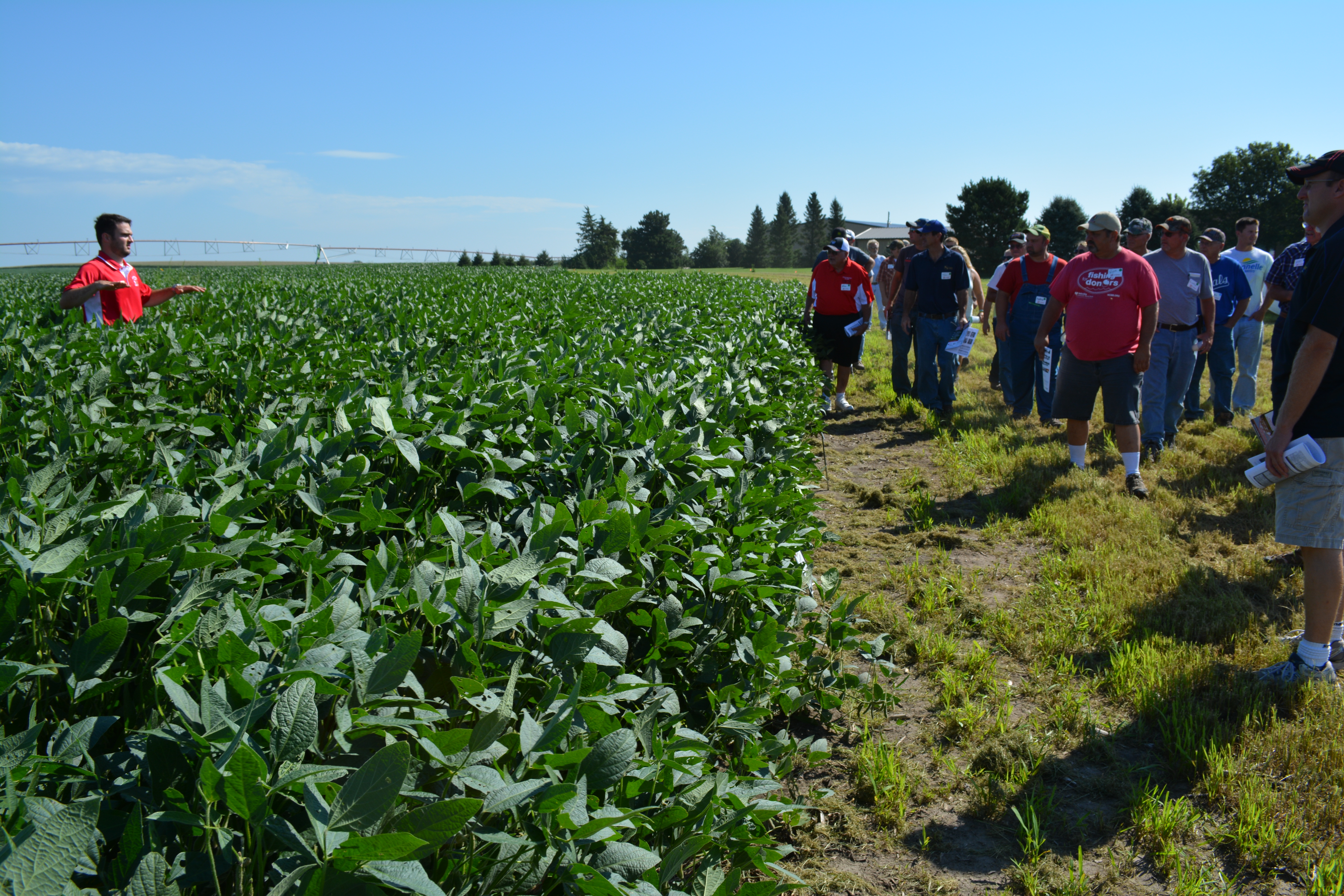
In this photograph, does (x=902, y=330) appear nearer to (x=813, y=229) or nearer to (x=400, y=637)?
(x=400, y=637)

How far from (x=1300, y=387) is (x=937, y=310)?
6.18 metres

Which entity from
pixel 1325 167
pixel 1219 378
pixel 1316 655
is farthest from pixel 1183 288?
pixel 1316 655

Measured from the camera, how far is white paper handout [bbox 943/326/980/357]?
8953 mm

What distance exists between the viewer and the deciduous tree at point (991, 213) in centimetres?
6788

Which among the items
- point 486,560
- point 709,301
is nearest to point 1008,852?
point 486,560

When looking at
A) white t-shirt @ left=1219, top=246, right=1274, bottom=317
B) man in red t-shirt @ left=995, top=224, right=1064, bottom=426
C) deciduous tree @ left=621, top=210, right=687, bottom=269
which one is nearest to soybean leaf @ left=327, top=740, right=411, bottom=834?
man in red t-shirt @ left=995, top=224, right=1064, bottom=426

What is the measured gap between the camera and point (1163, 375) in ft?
25.4

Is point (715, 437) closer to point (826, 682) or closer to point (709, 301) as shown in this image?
point (826, 682)

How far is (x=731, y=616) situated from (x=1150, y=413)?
22.9 feet

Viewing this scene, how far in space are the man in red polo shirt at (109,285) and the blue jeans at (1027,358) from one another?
8799 millimetres

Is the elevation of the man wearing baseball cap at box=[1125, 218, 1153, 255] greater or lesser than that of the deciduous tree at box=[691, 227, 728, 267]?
lesser

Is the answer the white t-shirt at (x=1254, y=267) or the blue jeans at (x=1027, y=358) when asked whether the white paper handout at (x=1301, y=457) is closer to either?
the blue jeans at (x=1027, y=358)

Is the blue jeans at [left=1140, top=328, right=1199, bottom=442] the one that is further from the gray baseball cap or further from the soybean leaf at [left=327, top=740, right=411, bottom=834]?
the soybean leaf at [left=327, top=740, right=411, bottom=834]

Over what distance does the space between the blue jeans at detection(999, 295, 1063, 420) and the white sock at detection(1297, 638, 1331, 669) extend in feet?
18.4
